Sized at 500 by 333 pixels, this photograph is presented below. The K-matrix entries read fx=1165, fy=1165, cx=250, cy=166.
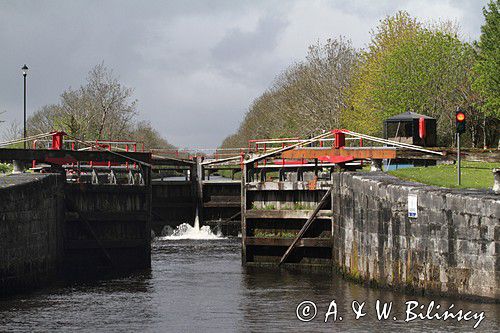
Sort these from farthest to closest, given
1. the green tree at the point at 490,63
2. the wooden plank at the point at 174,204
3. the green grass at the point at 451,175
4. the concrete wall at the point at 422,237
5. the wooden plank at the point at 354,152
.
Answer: the green tree at the point at 490,63 → the wooden plank at the point at 174,204 → the wooden plank at the point at 354,152 → the green grass at the point at 451,175 → the concrete wall at the point at 422,237

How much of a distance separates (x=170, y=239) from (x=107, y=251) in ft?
49.8

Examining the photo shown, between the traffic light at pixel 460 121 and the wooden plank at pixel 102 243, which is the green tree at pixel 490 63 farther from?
the traffic light at pixel 460 121

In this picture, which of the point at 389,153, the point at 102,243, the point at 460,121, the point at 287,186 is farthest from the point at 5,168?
the point at 460,121

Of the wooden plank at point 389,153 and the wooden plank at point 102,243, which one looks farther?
the wooden plank at point 389,153

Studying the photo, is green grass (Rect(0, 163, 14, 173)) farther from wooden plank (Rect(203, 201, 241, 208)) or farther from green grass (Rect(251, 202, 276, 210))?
green grass (Rect(251, 202, 276, 210))

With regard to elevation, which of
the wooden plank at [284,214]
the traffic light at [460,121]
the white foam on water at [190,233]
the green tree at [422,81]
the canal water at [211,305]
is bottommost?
the canal water at [211,305]

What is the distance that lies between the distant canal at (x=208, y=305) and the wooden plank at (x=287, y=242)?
1.15 m

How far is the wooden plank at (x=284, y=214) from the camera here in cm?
4169

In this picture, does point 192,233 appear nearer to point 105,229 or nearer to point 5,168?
point 5,168

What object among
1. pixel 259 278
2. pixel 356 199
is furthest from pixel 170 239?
pixel 356 199

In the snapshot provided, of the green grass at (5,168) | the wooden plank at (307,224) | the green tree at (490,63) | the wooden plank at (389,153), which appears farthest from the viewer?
the green tree at (490,63)

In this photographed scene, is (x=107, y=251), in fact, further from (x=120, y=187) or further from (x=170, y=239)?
(x=170, y=239)

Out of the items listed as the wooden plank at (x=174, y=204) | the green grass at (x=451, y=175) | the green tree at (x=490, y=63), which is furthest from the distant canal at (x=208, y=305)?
the green tree at (x=490, y=63)

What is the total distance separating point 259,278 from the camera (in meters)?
39.8
